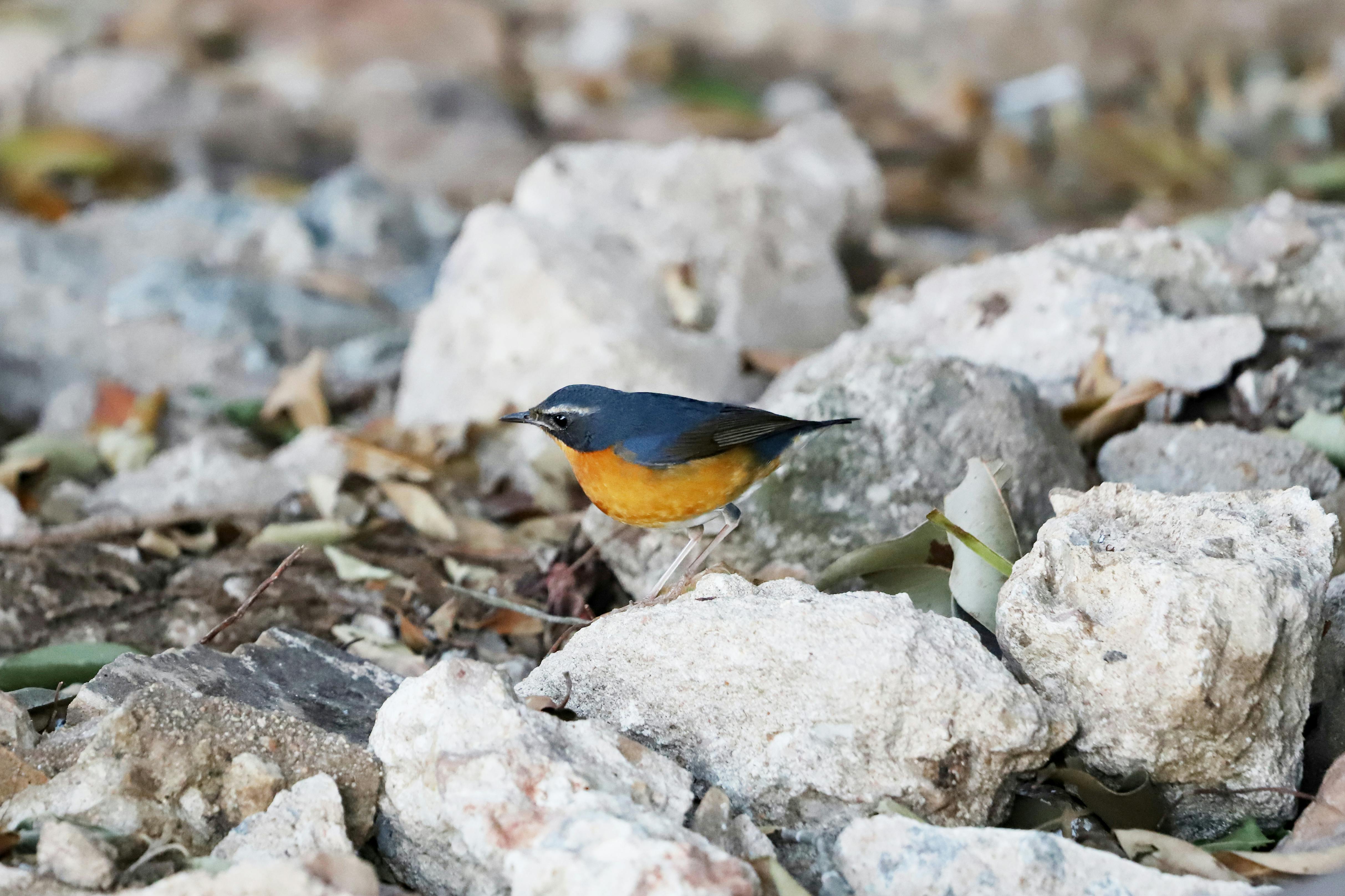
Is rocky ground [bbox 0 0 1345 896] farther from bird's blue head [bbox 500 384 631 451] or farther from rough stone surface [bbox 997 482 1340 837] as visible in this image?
bird's blue head [bbox 500 384 631 451]

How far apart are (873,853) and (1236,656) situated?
83 centimetres

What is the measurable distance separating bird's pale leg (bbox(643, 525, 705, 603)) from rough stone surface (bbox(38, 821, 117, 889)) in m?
1.76

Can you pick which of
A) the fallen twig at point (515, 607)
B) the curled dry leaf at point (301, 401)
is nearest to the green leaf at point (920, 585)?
the fallen twig at point (515, 607)

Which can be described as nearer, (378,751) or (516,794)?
(516,794)

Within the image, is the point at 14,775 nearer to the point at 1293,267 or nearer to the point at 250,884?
the point at 250,884

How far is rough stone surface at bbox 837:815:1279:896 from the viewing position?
7.93ft

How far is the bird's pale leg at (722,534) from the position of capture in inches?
159

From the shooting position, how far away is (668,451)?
4031 millimetres

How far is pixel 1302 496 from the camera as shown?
10.1ft

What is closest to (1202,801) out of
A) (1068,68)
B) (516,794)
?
(516,794)

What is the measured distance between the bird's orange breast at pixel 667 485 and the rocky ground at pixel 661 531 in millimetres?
212

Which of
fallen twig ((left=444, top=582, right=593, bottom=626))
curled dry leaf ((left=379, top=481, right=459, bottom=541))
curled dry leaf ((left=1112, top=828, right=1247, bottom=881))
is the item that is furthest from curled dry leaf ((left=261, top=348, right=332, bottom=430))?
curled dry leaf ((left=1112, top=828, right=1247, bottom=881))

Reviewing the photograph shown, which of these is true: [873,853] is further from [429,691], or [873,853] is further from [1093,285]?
[1093,285]

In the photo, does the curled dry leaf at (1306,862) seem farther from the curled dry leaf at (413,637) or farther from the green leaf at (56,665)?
the green leaf at (56,665)
